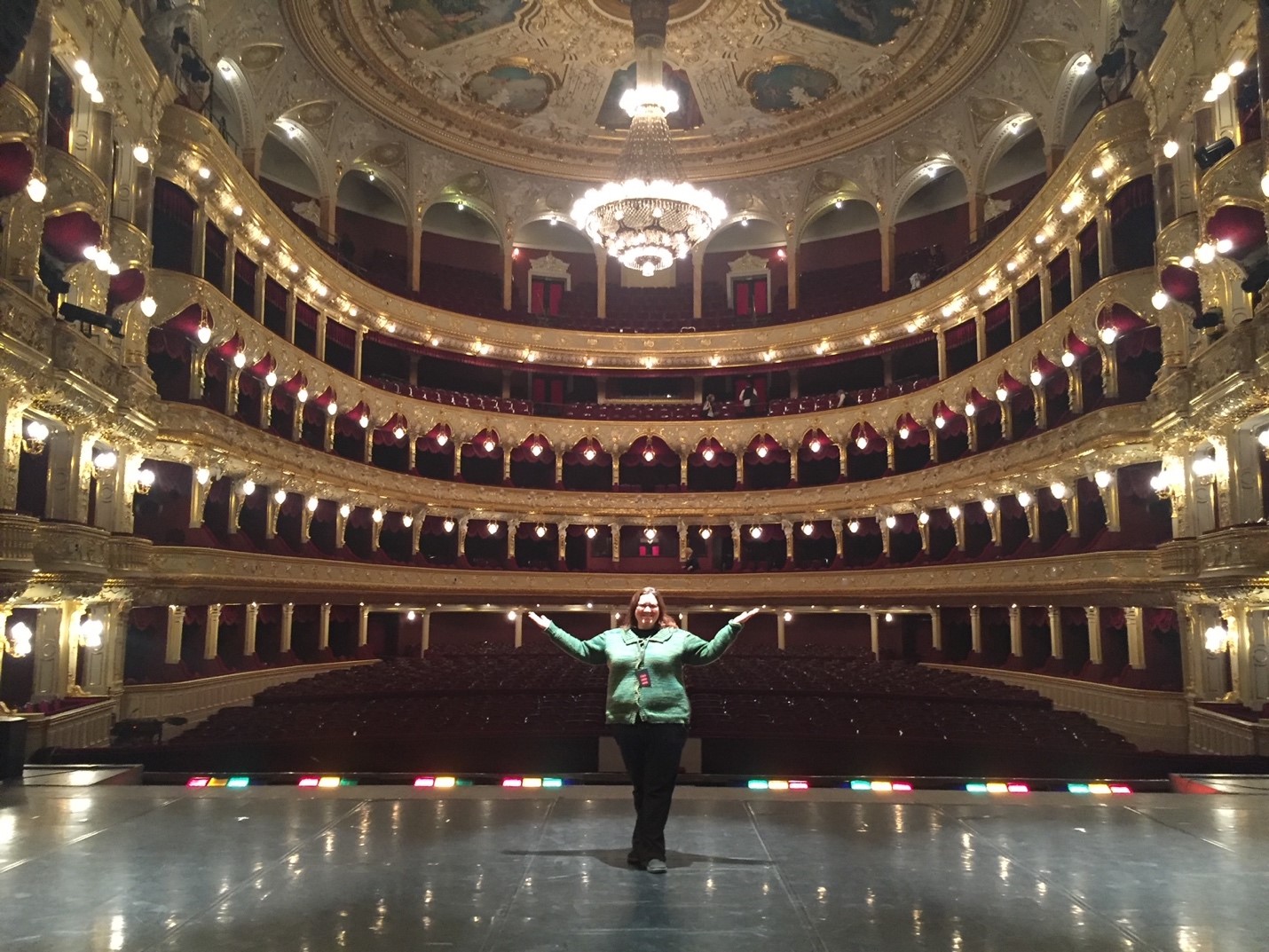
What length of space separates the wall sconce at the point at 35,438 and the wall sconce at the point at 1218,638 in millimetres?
17705

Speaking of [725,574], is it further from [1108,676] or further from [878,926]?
[878,926]

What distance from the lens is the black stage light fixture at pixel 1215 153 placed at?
12773 mm

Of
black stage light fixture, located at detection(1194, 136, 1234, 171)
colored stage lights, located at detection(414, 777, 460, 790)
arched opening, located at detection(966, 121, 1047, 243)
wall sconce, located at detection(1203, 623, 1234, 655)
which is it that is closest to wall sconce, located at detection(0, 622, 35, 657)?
colored stage lights, located at detection(414, 777, 460, 790)

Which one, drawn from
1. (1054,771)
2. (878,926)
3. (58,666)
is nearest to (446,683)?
(58,666)

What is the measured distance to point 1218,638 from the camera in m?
15.0

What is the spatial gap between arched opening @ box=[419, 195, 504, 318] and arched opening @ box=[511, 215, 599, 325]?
2.95 ft

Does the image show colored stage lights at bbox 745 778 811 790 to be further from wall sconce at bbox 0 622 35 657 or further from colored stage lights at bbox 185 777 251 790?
wall sconce at bbox 0 622 35 657

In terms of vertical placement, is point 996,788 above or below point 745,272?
below

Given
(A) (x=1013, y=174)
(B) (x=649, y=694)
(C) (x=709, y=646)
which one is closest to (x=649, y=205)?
(C) (x=709, y=646)

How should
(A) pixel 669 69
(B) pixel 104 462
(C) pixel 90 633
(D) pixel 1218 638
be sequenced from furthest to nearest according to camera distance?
1. (A) pixel 669 69
2. (B) pixel 104 462
3. (C) pixel 90 633
4. (D) pixel 1218 638

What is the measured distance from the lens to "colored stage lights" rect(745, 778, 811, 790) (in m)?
7.45

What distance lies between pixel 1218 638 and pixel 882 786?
10.3 metres

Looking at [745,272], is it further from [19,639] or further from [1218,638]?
[19,639]

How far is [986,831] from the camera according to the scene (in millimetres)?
5488
